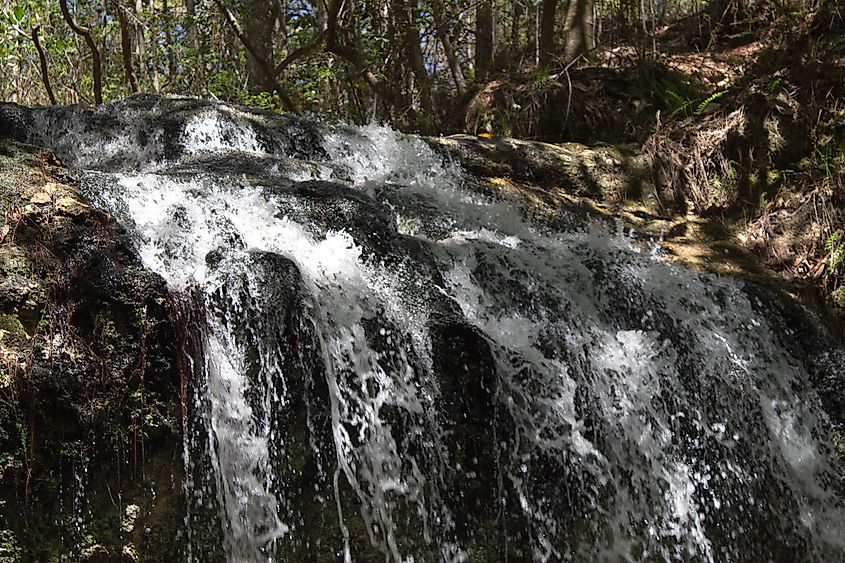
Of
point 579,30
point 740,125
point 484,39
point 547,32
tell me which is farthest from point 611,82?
point 484,39

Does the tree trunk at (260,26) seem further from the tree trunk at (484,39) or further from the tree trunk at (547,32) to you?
the tree trunk at (547,32)

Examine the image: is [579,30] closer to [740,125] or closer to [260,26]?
[740,125]

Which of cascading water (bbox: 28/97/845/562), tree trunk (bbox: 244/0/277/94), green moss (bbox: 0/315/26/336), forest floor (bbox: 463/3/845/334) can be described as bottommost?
cascading water (bbox: 28/97/845/562)

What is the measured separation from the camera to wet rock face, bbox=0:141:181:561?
2758mm

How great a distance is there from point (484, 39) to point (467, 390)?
7.25 m

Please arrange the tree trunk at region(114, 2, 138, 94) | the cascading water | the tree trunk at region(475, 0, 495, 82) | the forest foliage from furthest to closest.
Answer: the tree trunk at region(475, 0, 495, 82), the tree trunk at region(114, 2, 138, 94), the forest foliage, the cascading water

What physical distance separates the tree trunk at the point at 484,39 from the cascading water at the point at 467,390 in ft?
17.3

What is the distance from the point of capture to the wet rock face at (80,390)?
2.76 m

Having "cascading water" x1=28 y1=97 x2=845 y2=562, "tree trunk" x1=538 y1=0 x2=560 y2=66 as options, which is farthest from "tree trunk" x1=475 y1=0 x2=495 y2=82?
"cascading water" x1=28 y1=97 x2=845 y2=562

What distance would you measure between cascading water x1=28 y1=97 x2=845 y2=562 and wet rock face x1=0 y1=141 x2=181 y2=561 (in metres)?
0.16

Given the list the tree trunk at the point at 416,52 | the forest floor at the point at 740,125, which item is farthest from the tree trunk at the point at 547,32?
the tree trunk at the point at 416,52

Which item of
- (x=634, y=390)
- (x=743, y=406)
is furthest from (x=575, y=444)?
(x=743, y=406)

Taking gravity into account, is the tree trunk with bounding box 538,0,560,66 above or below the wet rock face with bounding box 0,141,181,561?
above

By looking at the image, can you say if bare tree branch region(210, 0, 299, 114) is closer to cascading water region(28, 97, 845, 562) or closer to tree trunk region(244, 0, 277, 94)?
tree trunk region(244, 0, 277, 94)
